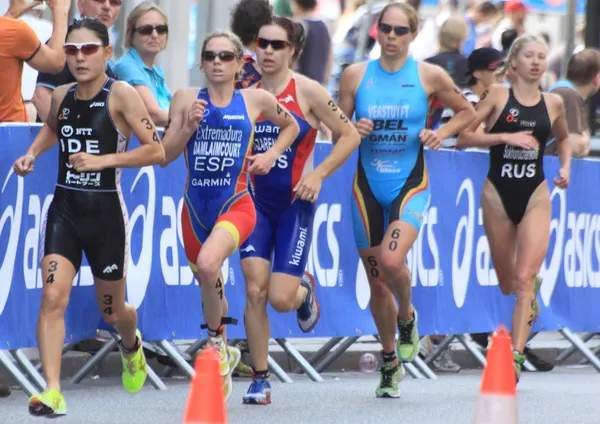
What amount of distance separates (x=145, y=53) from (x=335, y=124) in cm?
159

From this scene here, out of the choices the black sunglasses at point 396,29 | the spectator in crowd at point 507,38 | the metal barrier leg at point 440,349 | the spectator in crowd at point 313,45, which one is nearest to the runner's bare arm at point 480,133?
the black sunglasses at point 396,29

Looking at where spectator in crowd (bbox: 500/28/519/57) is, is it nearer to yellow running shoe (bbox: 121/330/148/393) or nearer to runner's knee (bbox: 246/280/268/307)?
runner's knee (bbox: 246/280/268/307)

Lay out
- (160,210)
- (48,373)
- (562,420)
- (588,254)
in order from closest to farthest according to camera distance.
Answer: (48,373), (562,420), (160,210), (588,254)

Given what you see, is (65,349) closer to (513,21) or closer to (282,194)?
(282,194)

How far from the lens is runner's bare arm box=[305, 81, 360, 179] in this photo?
912 centimetres

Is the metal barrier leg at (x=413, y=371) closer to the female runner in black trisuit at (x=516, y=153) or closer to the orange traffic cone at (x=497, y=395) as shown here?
the female runner in black trisuit at (x=516, y=153)

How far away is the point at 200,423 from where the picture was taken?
15.6 feet

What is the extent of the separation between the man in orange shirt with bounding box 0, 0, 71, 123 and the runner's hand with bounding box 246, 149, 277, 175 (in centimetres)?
136

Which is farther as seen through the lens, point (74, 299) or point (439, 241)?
point (439, 241)

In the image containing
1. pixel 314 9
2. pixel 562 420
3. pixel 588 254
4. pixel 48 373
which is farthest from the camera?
pixel 314 9

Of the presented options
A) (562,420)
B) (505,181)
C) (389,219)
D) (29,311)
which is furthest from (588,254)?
(29,311)

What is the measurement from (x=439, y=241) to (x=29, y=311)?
3.92 meters

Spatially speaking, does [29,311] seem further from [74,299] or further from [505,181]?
[505,181]

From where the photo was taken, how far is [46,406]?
7.41 m
